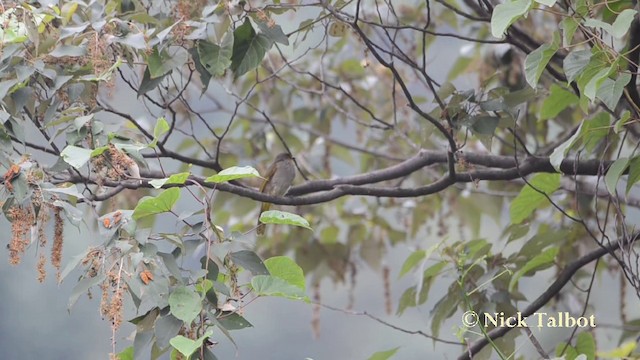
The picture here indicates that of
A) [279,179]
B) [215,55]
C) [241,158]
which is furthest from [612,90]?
[241,158]

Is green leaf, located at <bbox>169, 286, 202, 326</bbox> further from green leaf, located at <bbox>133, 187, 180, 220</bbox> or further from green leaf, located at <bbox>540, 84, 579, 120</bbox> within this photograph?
green leaf, located at <bbox>540, 84, 579, 120</bbox>

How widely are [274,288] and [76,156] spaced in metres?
0.37

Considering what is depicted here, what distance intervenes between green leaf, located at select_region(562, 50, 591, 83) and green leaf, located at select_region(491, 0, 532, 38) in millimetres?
167

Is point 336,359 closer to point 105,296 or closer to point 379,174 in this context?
point 379,174

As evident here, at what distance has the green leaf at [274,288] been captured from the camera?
153 cm

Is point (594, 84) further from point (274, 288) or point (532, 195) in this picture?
point (532, 195)

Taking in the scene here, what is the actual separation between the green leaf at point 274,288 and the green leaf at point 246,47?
71 centimetres

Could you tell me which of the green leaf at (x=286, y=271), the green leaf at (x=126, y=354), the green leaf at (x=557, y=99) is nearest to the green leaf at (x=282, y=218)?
the green leaf at (x=286, y=271)

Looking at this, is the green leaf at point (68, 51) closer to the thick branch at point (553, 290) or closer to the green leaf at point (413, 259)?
the green leaf at point (413, 259)

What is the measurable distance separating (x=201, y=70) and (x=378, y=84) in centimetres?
213

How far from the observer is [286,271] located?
169 centimetres

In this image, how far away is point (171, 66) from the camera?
204 cm

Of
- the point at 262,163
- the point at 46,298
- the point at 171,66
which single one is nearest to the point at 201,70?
the point at 171,66

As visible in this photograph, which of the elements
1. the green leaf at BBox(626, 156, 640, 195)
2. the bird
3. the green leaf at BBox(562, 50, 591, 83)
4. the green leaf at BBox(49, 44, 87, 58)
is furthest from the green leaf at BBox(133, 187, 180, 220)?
the bird
